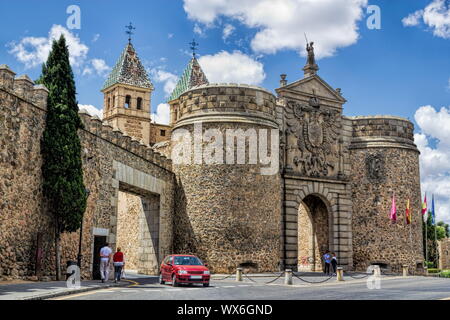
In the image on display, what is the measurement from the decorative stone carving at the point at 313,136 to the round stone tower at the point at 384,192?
182 cm

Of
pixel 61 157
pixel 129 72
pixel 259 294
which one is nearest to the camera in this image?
pixel 259 294

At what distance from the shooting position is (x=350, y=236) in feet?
101

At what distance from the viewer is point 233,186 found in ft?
83.1

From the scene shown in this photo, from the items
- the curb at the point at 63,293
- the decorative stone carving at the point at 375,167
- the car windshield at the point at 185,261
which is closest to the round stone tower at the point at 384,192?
the decorative stone carving at the point at 375,167

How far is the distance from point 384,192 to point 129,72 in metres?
28.6

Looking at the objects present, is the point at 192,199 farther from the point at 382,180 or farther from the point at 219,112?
the point at 382,180

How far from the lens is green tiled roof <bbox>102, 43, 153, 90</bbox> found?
166ft

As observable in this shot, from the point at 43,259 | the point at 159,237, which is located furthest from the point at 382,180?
the point at 43,259

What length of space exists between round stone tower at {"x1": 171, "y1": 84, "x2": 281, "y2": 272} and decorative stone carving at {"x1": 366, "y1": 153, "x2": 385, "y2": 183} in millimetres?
7609

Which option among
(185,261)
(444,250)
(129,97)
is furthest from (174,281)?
(444,250)

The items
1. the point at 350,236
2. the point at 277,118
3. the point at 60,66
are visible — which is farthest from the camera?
the point at 350,236

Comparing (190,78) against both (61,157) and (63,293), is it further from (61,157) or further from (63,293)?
(63,293)

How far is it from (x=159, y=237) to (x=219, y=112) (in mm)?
6494
